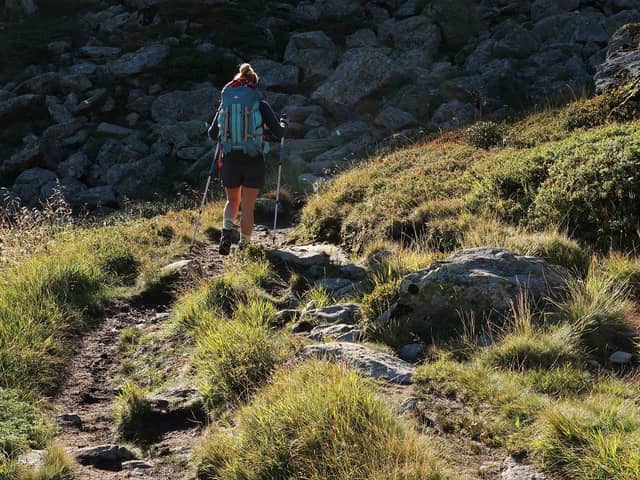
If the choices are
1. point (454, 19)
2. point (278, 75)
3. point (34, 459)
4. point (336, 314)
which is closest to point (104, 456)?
point (34, 459)

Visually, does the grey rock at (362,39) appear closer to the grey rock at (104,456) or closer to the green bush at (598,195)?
the green bush at (598,195)

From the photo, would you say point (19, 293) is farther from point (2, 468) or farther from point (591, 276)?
point (591, 276)

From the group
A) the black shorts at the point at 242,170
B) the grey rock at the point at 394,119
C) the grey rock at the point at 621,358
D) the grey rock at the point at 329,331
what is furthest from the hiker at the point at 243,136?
the grey rock at the point at 394,119

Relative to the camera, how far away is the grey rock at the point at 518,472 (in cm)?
424

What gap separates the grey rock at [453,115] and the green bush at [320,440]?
14.7 meters

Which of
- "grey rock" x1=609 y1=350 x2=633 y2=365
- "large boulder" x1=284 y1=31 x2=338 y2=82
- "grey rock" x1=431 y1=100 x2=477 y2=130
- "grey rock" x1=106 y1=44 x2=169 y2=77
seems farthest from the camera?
"grey rock" x1=106 y1=44 x2=169 y2=77

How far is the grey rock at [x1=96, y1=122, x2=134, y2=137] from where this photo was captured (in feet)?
81.8

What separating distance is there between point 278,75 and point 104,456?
2271 centimetres

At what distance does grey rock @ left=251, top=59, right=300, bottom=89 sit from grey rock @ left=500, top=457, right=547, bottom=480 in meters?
23.0

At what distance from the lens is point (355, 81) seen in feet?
76.6

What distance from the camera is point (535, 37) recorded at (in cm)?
2478

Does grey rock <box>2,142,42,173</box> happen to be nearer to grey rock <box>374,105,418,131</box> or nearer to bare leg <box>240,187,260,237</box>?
grey rock <box>374,105,418,131</box>

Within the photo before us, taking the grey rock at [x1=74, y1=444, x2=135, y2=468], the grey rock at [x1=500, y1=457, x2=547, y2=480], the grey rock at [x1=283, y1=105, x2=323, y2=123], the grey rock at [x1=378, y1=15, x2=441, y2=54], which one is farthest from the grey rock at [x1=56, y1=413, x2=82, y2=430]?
the grey rock at [x1=378, y1=15, x2=441, y2=54]

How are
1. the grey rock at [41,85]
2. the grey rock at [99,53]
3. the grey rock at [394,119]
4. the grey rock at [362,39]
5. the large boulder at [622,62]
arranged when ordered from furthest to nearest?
the grey rock at [99,53] → the grey rock at [362,39] → the grey rock at [41,85] → the grey rock at [394,119] → the large boulder at [622,62]
